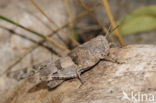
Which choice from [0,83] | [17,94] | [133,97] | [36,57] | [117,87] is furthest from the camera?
[36,57]

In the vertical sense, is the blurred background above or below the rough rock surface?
above

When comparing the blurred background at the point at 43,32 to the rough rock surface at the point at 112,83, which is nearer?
Result: the rough rock surface at the point at 112,83

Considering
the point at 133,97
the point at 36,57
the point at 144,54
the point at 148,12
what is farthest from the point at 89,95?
the point at 148,12

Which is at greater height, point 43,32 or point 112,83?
point 43,32

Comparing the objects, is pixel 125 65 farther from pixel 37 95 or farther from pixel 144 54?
pixel 37 95

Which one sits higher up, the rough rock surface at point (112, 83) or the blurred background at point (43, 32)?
the blurred background at point (43, 32)

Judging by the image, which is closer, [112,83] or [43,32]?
[112,83]

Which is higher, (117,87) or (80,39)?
(80,39)

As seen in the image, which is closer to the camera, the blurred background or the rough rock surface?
the rough rock surface
